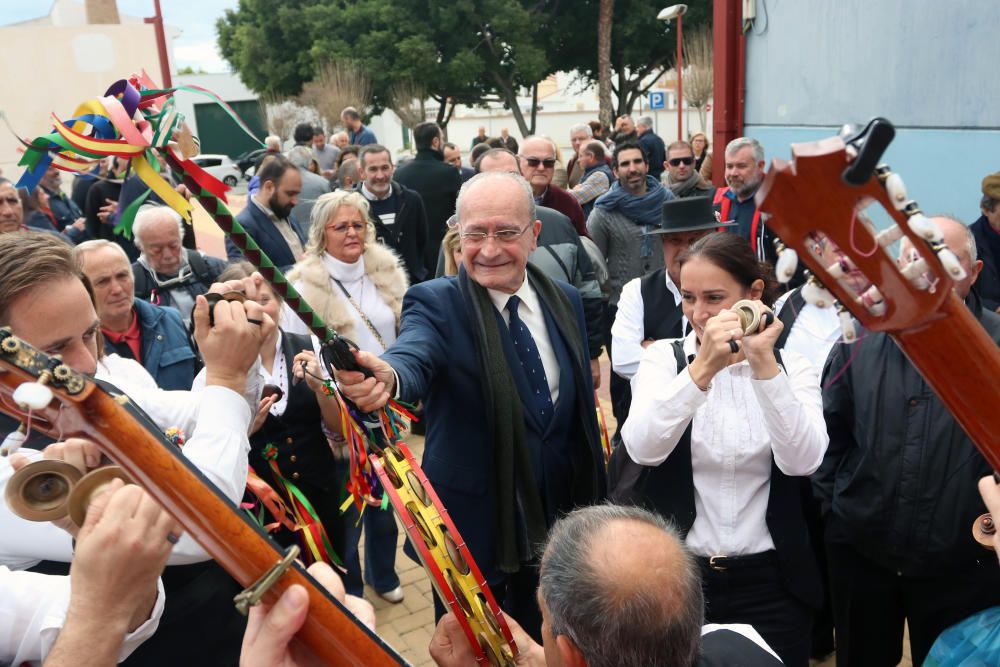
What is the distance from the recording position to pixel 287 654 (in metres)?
1.39

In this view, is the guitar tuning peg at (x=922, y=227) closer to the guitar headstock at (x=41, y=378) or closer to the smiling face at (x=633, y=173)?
the guitar headstock at (x=41, y=378)

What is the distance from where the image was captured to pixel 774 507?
9.02 ft

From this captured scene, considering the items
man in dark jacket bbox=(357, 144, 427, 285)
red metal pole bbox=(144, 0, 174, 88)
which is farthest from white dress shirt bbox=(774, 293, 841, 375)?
red metal pole bbox=(144, 0, 174, 88)

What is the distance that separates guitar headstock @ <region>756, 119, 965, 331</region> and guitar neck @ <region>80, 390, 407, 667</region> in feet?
3.44

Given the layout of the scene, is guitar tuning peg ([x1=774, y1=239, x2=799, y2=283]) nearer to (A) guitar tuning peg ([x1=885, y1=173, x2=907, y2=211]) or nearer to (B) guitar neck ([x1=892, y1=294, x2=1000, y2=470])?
(A) guitar tuning peg ([x1=885, y1=173, x2=907, y2=211])

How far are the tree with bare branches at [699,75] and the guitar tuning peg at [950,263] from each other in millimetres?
23569

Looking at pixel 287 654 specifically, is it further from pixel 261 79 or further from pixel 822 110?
pixel 261 79

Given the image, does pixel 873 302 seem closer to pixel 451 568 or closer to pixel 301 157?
pixel 451 568

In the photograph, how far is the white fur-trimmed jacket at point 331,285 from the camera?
15.1 feet

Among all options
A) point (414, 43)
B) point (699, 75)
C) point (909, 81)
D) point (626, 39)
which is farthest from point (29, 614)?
point (626, 39)

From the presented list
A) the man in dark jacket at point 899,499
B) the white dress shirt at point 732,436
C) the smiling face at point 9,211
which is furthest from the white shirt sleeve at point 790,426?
the smiling face at point 9,211

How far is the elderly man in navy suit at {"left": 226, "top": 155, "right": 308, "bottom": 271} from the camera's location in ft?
19.8

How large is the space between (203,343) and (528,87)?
33.7 m

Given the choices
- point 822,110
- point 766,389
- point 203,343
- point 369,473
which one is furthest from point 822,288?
point 822,110
